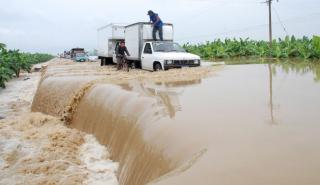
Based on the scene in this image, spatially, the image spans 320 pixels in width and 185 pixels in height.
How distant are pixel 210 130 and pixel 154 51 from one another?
45.8 ft

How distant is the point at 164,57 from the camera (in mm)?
18984

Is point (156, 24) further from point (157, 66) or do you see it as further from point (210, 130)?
point (210, 130)

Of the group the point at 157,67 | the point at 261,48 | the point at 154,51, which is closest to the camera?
the point at 157,67

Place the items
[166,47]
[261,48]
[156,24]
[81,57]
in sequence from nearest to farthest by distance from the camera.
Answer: [166,47], [156,24], [261,48], [81,57]

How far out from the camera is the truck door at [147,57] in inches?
801

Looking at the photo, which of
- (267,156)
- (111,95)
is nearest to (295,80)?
(111,95)

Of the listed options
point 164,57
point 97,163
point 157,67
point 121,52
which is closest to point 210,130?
point 97,163

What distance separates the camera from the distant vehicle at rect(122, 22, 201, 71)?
Result: 1902cm

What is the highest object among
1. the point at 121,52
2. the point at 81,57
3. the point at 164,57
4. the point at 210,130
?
the point at 81,57

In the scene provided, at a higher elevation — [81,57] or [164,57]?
[81,57]

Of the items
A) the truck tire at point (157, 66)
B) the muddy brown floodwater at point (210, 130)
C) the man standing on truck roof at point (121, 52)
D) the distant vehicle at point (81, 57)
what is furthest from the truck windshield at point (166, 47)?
the distant vehicle at point (81, 57)

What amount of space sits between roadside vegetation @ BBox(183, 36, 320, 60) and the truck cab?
25.8 ft

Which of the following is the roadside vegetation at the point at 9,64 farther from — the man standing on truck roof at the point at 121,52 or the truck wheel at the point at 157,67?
the truck wheel at the point at 157,67

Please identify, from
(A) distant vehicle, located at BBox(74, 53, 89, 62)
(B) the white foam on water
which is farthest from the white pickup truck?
(A) distant vehicle, located at BBox(74, 53, 89, 62)
